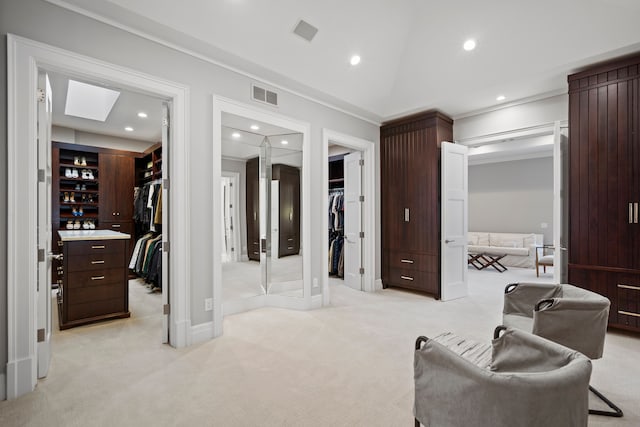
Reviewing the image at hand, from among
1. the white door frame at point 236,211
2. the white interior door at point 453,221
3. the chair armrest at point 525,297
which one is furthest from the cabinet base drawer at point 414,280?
the white door frame at point 236,211

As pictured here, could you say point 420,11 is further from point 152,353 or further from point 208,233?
point 152,353

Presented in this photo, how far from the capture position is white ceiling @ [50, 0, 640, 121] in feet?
8.63

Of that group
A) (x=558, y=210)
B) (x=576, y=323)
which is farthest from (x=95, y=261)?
(x=558, y=210)

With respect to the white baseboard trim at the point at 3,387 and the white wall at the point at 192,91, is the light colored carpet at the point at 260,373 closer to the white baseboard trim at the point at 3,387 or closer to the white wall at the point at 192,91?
the white baseboard trim at the point at 3,387

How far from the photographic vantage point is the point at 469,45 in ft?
11.3

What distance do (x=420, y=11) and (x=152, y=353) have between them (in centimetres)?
443

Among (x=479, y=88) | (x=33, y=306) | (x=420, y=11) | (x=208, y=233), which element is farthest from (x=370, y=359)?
(x=420, y=11)

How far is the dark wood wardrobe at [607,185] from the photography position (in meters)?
2.94

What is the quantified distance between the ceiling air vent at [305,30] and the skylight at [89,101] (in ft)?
8.41

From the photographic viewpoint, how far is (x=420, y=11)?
3434 millimetres

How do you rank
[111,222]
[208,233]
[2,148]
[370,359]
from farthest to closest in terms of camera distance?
[111,222] < [208,233] < [370,359] < [2,148]

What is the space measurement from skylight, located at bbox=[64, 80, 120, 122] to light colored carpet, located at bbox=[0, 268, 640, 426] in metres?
3.06

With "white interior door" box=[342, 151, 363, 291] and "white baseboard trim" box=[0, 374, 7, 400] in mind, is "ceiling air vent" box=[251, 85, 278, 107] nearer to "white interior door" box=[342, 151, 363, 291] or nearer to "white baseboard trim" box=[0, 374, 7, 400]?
"white interior door" box=[342, 151, 363, 291]

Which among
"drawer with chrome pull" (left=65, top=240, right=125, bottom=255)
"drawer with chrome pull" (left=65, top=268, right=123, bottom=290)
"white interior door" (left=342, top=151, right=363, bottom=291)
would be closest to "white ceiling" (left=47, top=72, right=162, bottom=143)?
"drawer with chrome pull" (left=65, top=240, right=125, bottom=255)
